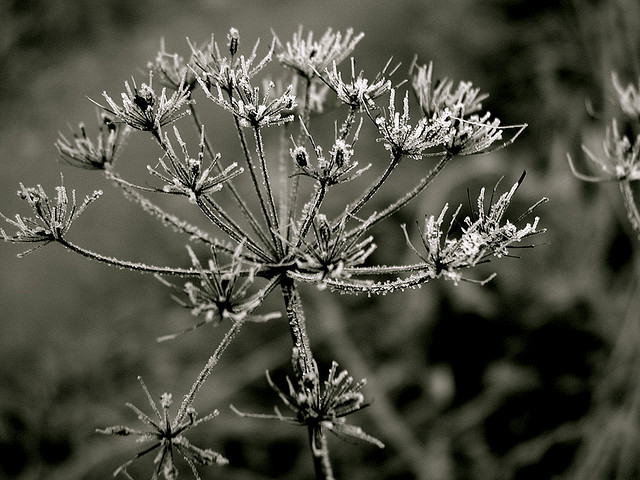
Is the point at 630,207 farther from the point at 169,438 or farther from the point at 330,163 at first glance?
the point at 169,438

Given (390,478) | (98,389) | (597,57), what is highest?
(597,57)

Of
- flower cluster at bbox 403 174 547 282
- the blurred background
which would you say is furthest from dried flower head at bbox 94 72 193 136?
the blurred background

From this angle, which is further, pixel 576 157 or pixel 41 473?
pixel 576 157

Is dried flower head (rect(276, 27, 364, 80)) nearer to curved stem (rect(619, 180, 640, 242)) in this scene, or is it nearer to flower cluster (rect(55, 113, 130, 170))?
flower cluster (rect(55, 113, 130, 170))

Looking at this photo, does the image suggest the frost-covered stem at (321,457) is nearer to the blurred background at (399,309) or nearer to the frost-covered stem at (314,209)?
the frost-covered stem at (314,209)

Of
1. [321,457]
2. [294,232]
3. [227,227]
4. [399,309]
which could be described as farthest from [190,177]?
[399,309]

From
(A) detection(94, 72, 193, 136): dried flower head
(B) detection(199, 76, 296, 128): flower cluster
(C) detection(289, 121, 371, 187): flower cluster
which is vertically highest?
(A) detection(94, 72, 193, 136): dried flower head

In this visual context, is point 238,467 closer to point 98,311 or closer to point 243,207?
point 98,311

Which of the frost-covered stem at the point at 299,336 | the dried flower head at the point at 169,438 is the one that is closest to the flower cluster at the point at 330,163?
the frost-covered stem at the point at 299,336

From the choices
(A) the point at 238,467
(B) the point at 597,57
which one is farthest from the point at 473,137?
(A) the point at 238,467
